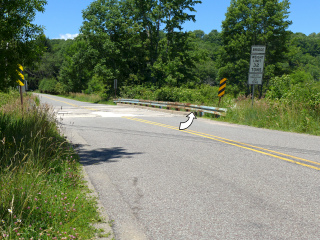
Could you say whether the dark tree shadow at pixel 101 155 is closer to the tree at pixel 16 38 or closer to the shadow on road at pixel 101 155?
the shadow on road at pixel 101 155

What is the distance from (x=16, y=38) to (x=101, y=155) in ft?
11.5

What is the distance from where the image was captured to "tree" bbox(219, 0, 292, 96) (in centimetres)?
4912

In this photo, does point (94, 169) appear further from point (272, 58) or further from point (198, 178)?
point (272, 58)

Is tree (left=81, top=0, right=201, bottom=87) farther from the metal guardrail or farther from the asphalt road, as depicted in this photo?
the asphalt road

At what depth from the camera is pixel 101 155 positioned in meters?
8.80

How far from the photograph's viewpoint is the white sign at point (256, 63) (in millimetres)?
18094

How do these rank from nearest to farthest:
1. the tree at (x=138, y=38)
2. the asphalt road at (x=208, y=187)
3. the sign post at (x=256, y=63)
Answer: the asphalt road at (x=208, y=187) < the sign post at (x=256, y=63) < the tree at (x=138, y=38)


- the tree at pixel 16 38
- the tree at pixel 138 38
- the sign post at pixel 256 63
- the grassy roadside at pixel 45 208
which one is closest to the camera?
the grassy roadside at pixel 45 208

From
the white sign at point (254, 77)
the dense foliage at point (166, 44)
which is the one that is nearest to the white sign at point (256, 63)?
the white sign at point (254, 77)

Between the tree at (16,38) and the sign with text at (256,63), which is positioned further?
the sign with text at (256,63)

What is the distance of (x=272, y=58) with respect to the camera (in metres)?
52.0

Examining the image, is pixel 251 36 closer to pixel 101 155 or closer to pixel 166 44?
pixel 166 44

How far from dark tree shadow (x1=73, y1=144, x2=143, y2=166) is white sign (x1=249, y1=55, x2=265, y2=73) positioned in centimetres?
1104

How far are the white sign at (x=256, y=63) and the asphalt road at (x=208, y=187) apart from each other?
26.9 feet
